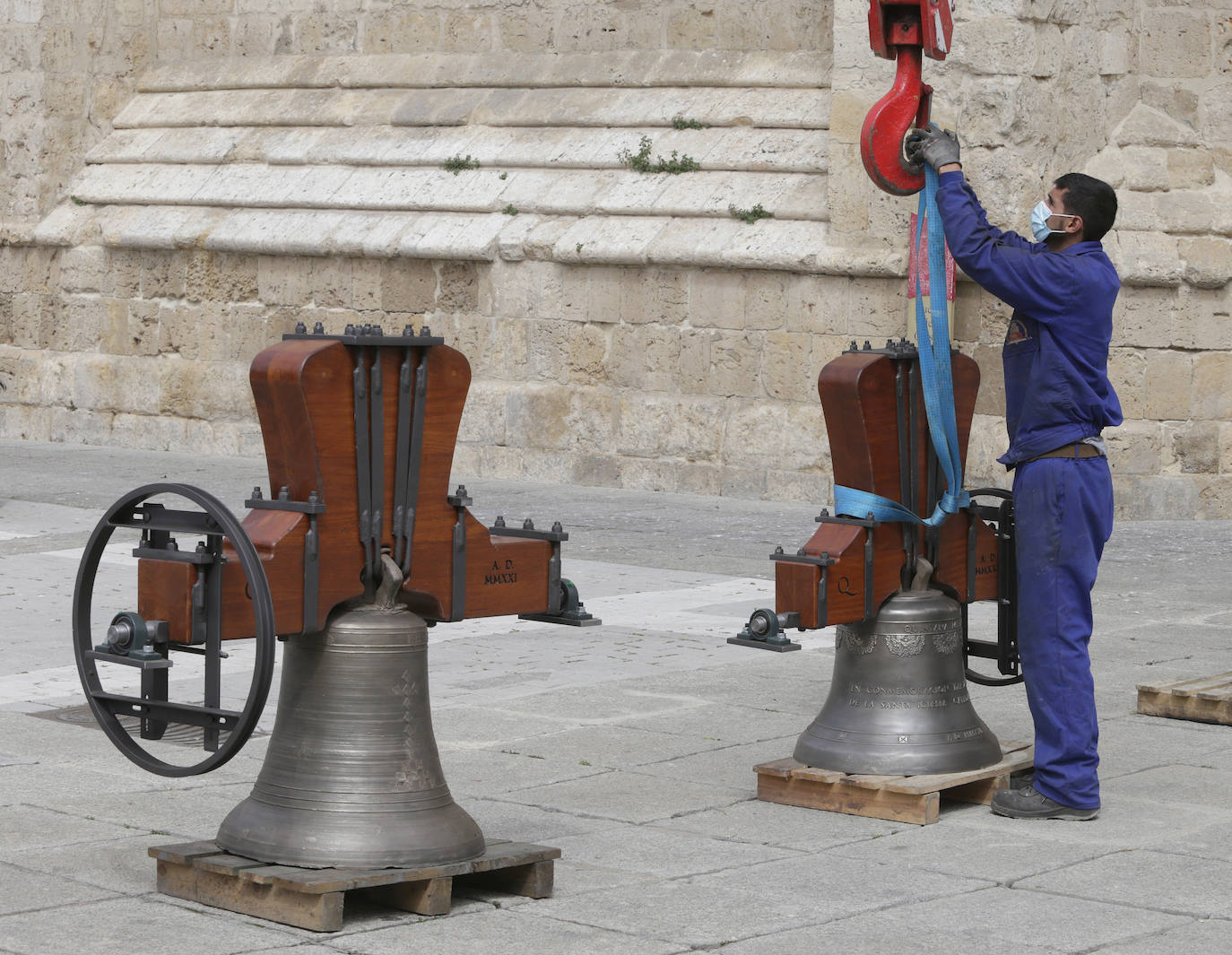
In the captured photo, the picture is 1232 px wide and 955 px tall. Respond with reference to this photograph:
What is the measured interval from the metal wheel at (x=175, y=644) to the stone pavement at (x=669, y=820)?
0.43 m

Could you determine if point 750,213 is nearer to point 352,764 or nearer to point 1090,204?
point 1090,204

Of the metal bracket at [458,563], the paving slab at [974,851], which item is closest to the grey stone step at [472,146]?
the paving slab at [974,851]

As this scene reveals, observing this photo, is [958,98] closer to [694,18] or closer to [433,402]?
[694,18]

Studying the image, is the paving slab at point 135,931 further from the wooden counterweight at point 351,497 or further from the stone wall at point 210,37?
the stone wall at point 210,37

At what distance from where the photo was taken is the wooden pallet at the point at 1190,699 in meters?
6.61

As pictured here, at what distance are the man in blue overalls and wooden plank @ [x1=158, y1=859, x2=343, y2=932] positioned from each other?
78.6 inches

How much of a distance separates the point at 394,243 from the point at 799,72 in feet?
10.6

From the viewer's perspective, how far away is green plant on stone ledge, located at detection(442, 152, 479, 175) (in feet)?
49.1

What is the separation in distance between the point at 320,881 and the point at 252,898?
204mm

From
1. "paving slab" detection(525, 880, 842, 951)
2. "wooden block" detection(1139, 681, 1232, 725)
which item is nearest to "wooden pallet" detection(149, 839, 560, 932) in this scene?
"paving slab" detection(525, 880, 842, 951)

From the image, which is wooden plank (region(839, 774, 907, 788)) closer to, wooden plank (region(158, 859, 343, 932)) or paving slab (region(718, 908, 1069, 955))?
paving slab (region(718, 908, 1069, 955))

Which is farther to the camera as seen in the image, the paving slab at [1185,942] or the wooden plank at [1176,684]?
the wooden plank at [1176,684]

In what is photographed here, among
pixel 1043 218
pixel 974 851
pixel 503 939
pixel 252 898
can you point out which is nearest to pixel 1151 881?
pixel 974 851

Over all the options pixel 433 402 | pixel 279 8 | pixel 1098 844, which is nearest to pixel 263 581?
pixel 433 402
